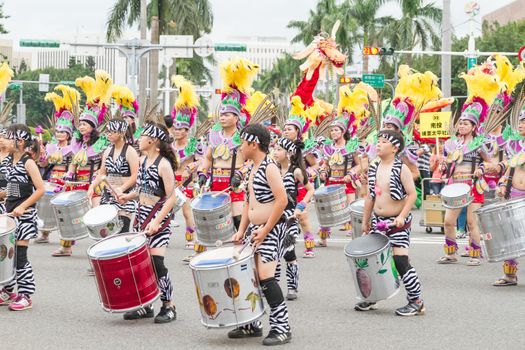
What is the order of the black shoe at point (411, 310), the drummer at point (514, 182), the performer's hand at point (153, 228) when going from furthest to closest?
the drummer at point (514, 182)
the black shoe at point (411, 310)
the performer's hand at point (153, 228)

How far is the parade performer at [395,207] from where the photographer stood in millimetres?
9477

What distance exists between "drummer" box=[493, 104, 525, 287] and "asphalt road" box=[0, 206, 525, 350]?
172 millimetres

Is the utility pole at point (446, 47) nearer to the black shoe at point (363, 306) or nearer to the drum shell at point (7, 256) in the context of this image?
the black shoe at point (363, 306)

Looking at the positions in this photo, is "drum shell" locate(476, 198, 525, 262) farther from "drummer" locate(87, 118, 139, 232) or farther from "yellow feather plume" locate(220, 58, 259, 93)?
"drummer" locate(87, 118, 139, 232)

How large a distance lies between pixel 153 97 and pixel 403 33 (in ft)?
70.2

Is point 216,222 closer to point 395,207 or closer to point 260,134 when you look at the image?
point 395,207

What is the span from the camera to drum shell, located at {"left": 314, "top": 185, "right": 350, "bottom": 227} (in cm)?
1541

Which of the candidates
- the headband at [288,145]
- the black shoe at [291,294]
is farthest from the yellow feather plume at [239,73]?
the black shoe at [291,294]

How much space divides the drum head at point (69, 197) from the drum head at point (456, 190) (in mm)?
4799

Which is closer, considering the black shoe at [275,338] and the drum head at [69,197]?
the black shoe at [275,338]

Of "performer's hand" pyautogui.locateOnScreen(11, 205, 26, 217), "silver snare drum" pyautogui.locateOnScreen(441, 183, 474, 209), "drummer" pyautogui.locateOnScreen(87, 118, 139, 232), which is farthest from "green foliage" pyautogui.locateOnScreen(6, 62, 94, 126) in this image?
"performer's hand" pyautogui.locateOnScreen(11, 205, 26, 217)

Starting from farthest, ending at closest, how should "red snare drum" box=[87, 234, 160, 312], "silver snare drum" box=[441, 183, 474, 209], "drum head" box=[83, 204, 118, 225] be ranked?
"silver snare drum" box=[441, 183, 474, 209]
"drum head" box=[83, 204, 118, 225]
"red snare drum" box=[87, 234, 160, 312]

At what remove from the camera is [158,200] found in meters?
9.20

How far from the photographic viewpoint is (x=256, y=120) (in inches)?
514
